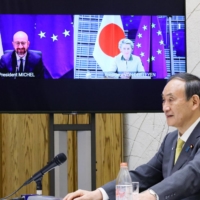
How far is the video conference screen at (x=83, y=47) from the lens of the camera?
158 inches

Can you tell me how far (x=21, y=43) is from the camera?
158 inches

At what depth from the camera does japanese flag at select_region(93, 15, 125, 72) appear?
402cm

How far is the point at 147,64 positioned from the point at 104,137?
101 cm

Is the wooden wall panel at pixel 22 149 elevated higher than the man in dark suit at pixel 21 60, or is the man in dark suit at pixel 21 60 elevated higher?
A: the man in dark suit at pixel 21 60

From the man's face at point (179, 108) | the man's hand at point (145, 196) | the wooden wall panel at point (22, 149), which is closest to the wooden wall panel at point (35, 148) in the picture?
the wooden wall panel at point (22, 149)

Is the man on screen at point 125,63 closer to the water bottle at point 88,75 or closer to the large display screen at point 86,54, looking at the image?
the large display screen at point 86,54

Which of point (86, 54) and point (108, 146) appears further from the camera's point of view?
point (108, 146)

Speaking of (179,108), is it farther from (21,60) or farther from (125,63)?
(21,60)

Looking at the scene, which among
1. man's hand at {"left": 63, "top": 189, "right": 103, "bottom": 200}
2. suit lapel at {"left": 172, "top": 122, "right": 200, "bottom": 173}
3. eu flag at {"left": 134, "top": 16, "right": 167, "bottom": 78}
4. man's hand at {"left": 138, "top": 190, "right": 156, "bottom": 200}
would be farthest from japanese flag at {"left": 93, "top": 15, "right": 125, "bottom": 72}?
man's hand at {"left": 138, "top": 190, "right": 156, "bottom": 200}

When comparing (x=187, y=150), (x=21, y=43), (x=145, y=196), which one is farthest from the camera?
(x=21, y=43)

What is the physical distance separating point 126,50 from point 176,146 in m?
1.13

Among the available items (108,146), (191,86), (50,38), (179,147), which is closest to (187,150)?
(179,147)

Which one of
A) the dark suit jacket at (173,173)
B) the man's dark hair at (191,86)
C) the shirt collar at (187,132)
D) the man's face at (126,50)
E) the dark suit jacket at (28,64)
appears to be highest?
the man's face at (126,50)

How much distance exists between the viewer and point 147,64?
159 inches
